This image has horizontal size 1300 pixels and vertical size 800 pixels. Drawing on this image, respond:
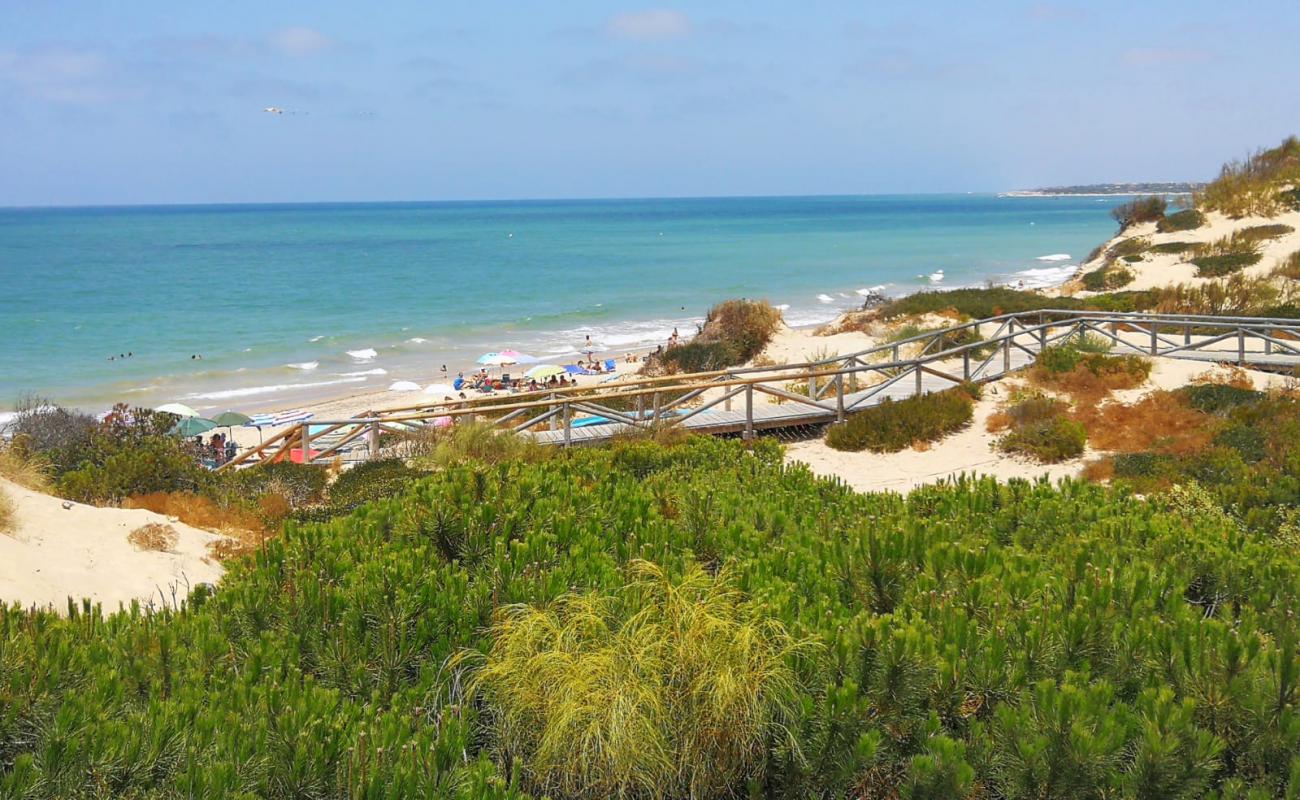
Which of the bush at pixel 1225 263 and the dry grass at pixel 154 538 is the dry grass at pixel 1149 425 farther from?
the bush at pixel 1225 263

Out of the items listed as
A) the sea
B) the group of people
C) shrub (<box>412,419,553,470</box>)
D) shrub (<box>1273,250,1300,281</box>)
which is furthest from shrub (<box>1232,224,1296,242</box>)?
the group of people

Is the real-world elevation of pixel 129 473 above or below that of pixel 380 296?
below

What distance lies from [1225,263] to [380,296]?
42.1 m

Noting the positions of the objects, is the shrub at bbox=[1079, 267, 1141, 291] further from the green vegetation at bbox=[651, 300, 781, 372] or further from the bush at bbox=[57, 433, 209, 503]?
the bush at bbox=[57, 433, 209, 503]

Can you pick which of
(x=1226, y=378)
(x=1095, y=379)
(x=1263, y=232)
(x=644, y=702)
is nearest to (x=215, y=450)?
(x=1095, y=379)

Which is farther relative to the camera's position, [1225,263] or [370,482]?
[1225,263]

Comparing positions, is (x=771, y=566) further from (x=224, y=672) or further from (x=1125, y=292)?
(x=1125, y=292)

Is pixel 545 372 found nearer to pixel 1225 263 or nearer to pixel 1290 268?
pixel 1225 263

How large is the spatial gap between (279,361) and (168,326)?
37.8 ft

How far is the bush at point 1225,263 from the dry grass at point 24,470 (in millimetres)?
28294

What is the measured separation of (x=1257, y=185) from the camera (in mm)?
39312

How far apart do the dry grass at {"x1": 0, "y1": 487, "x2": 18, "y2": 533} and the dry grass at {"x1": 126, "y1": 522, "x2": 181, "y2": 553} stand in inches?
37.1

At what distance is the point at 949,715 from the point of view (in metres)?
4.37

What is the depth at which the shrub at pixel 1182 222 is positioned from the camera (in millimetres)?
37531
